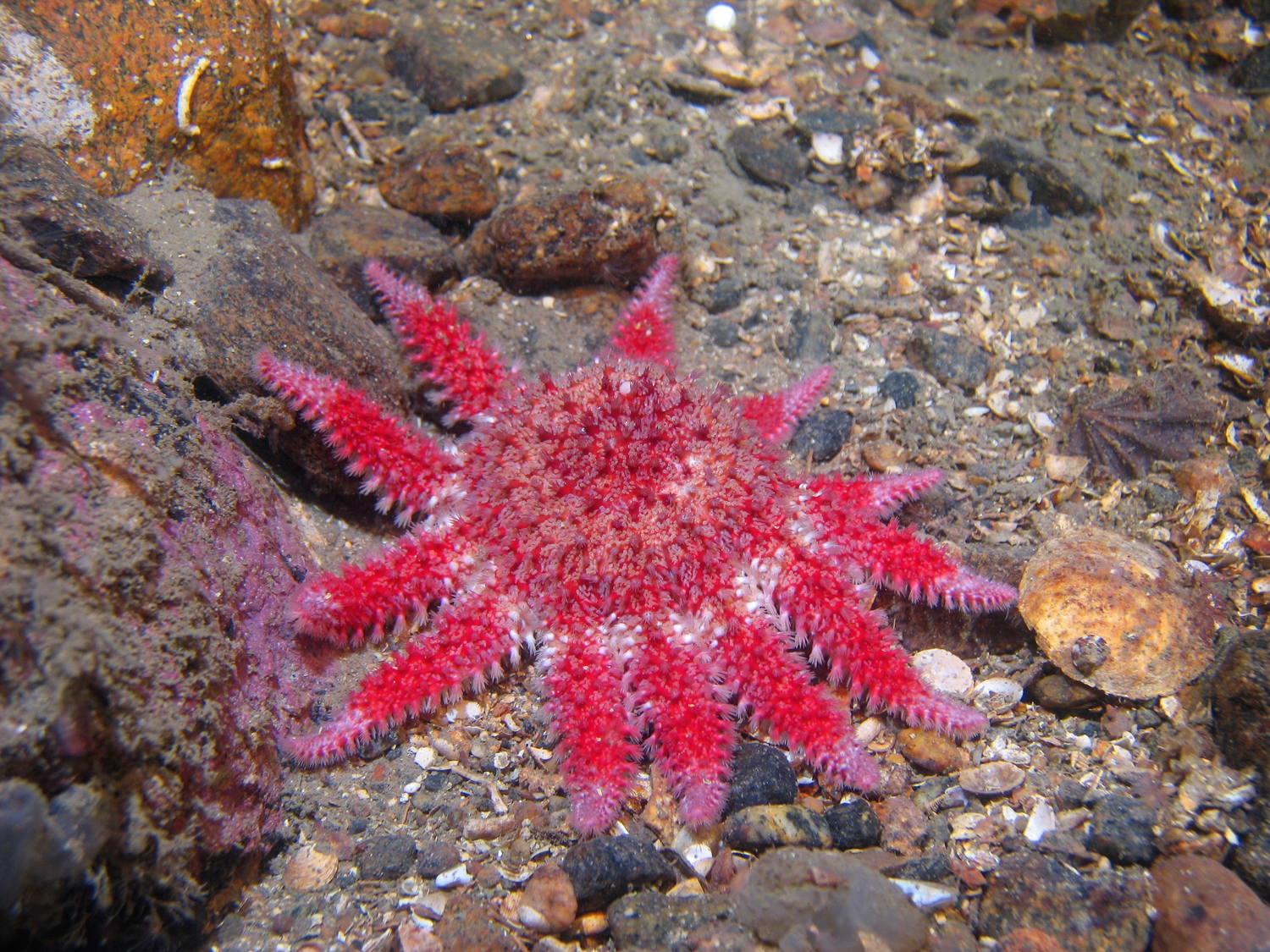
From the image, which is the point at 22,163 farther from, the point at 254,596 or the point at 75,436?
the point at 254,596

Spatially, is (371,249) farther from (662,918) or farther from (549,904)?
(662,918)

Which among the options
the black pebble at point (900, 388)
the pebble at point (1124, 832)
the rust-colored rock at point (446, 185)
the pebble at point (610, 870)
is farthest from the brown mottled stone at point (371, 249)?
the pebble at point (1124, 832)

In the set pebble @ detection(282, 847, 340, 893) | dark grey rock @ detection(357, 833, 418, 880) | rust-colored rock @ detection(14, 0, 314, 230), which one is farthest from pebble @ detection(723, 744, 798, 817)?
rust-colored rock @ detection(14, 0, 314, 230)

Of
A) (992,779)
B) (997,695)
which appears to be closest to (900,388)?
(997,695)

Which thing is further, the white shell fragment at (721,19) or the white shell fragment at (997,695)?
the white shell fragment at (721,19)

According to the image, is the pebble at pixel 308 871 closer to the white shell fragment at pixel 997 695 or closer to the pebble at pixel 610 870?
the pebble at pixel 610 870

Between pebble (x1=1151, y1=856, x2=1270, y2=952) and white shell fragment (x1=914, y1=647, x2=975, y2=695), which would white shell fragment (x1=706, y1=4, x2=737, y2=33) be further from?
pebble (x1=1151, y1=856, x2=1270, y2=952)

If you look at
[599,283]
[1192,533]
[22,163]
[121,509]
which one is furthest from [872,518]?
[22,163]
